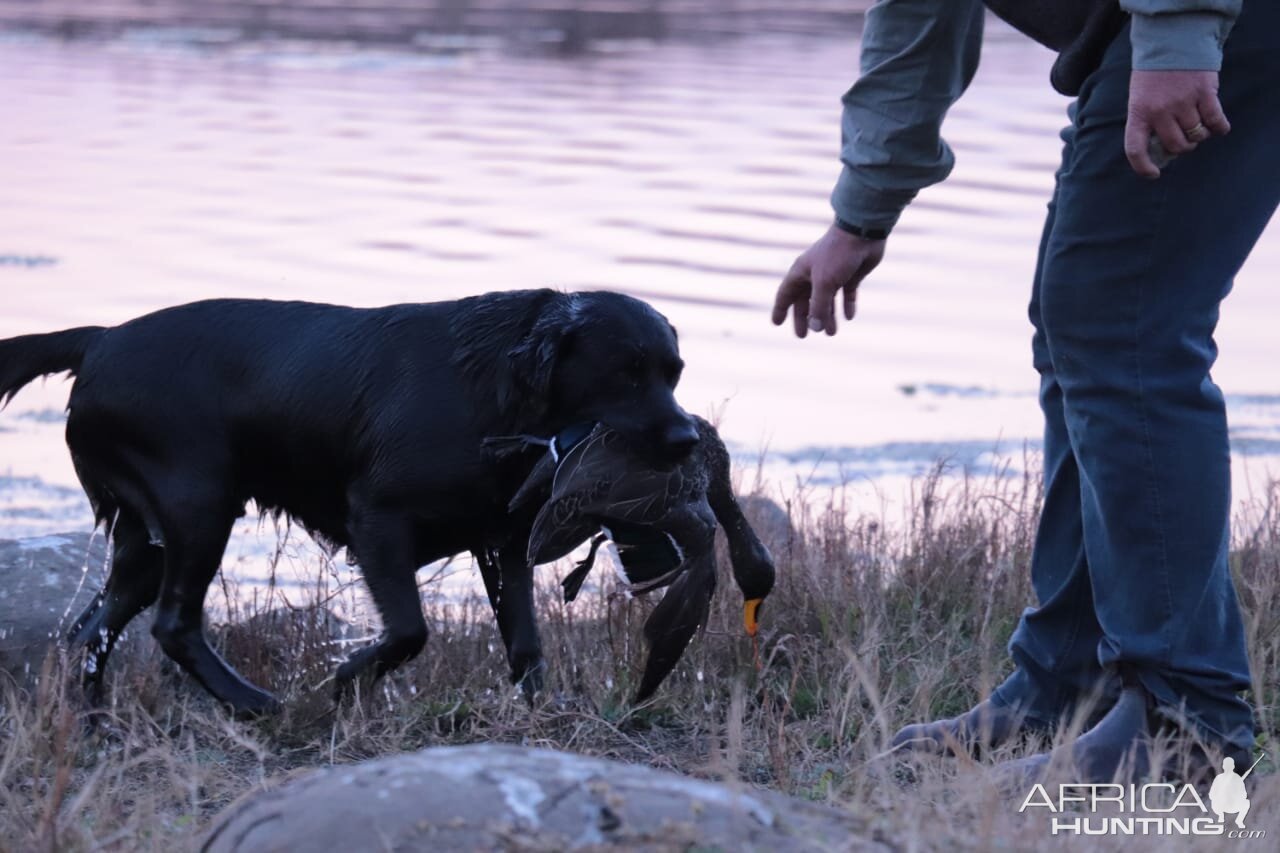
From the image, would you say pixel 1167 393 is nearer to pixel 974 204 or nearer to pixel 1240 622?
pixel 1240 622

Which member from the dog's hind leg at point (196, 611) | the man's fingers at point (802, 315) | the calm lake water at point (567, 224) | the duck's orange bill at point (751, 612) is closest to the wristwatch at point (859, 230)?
the man's fingers at point (802, 315)

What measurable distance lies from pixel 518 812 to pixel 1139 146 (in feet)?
5.62

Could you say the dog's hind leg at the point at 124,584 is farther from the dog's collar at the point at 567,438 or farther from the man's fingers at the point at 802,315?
the man's fingers at the point at 802,315

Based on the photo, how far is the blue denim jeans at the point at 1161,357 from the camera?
347cm

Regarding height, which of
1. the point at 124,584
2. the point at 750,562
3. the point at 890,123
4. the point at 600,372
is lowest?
the point at 124,584

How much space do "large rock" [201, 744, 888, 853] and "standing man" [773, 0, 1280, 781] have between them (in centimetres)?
101

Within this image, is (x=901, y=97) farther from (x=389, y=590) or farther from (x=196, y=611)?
(x=196, y=611)

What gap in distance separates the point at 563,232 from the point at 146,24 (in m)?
13.6

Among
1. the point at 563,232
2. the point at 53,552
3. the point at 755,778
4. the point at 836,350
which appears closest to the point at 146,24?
the point at 563,232

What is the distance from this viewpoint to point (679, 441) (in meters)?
4.03

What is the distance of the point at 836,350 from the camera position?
30.2ft

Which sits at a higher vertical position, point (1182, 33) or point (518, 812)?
point (1182, 33)

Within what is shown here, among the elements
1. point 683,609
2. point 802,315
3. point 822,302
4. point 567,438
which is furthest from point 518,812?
point 802,315

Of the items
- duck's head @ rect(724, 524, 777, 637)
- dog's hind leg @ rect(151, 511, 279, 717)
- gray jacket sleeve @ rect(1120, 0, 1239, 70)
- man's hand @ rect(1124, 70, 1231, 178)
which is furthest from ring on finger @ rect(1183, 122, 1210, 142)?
dog's hind leg @ rect(151, 511, 279, 717)
